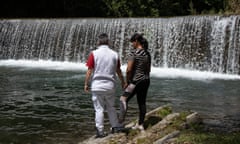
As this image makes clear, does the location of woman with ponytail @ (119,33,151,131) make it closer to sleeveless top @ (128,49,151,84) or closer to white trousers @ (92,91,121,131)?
sleeveless top @ (128,49,151,84)

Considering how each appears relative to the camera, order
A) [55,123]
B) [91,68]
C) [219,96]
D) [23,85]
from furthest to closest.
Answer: [23,85] → [219,96] → [55,123] → [91,68]

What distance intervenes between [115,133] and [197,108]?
4308 millimetres

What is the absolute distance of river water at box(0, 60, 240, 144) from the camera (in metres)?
9.16

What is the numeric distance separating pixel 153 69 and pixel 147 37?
7.44 ft

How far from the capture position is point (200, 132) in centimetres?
770

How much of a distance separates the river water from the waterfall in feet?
3.79

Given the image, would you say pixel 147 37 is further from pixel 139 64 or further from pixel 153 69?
pixel 139 64

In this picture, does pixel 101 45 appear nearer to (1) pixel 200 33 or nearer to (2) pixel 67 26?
(1) pixel 200 33

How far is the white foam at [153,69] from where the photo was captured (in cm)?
1788

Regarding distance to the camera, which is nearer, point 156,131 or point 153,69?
point 156,131

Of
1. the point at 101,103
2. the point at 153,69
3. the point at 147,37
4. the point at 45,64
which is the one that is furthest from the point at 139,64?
the point at 45,64

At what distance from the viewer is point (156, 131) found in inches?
302

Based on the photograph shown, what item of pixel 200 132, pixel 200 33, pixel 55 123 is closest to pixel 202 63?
pixel 200 33

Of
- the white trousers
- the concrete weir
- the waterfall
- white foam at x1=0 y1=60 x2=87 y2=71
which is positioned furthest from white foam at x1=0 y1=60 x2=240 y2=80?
the white trousers
